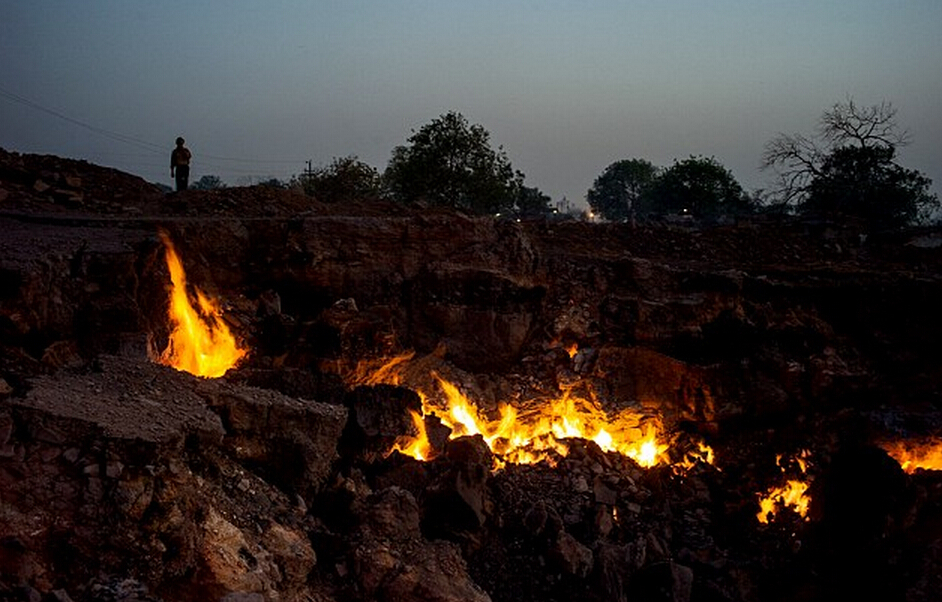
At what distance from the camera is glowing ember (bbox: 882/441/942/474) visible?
34.4 feet

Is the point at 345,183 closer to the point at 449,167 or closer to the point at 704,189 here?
the point at 449,167

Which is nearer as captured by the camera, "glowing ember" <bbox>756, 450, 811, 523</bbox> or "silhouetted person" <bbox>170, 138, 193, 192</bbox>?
"glowing ember" <bbox>756, 450, 811, 523</bbox>

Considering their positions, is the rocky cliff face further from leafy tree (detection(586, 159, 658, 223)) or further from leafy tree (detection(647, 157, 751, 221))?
leafy tree (detection(586, 159, 658, 223))

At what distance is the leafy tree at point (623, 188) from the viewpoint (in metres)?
51.4

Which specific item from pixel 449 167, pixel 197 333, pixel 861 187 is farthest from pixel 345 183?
pixel 861 187

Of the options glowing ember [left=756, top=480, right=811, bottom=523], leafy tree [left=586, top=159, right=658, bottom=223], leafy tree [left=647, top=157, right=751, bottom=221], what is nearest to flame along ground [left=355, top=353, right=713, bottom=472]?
glowing ember [left=756, top=480, right=811, bottom=523]

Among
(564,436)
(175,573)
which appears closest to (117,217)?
(175,573)

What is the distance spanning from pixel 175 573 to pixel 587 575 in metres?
5.01

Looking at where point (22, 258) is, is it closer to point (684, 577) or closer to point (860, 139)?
point (684, 577)

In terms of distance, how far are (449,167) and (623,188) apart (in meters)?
35.7

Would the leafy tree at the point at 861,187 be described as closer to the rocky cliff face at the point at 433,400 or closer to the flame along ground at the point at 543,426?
the rocky cliff face at the point at 433,400

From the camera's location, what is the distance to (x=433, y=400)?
38.7 feet

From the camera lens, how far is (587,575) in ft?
26.0

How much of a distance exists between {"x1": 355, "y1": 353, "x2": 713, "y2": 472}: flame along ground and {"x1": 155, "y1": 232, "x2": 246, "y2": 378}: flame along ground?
2.37m
